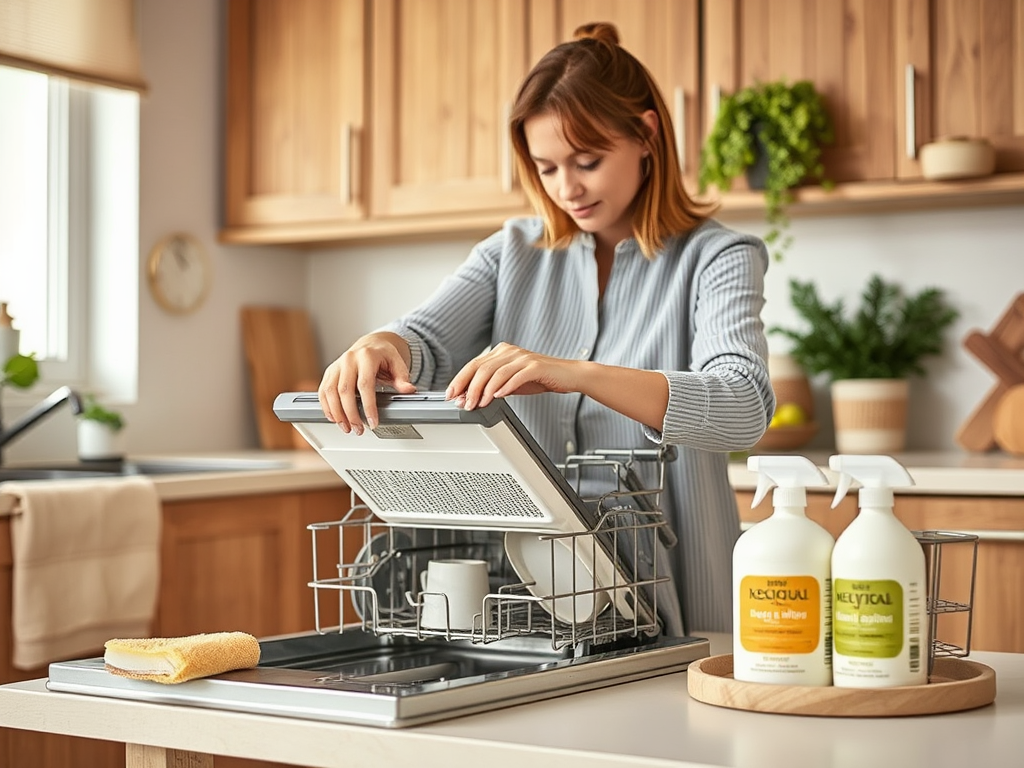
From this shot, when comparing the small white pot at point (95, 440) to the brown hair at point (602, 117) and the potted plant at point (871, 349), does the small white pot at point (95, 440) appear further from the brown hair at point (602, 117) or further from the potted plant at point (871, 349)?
the brown hair at point (602, 117)

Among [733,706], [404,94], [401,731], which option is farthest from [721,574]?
[404,94]

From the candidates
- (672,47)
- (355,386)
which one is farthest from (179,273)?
(355,386)

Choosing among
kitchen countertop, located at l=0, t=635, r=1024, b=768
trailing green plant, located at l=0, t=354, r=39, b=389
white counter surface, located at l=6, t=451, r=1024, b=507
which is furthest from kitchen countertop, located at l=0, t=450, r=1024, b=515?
kitchen countertop, located at l=0, t=635, r=1024, b=768

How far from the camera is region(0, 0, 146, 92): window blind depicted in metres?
3.01

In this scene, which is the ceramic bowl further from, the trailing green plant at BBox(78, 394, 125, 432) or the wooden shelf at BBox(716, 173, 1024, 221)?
the trailing green plant at BBox(78, 394, 125, 432)

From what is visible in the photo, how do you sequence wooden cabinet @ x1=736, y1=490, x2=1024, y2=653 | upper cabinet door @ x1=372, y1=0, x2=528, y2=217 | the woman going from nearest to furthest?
the woman < wooden cabinet @ x1=736, y1=490, x2=1024, y2=653 < upper cabinet door @ x1=372, y1=0, x2=528, y2=217

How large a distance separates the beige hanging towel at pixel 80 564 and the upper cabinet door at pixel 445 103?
1.12 metres

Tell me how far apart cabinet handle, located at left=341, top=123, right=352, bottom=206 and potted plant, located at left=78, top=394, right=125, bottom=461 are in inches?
30.7

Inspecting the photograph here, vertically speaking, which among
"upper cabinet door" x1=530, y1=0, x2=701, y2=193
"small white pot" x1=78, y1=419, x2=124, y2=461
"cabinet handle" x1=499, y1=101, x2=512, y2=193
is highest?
"upper cabinet door" x1=530, y1=0, x2=701, y2=193

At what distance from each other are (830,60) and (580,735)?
7.46 ft

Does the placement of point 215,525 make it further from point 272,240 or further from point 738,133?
point 738,133

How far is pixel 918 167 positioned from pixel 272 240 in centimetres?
161

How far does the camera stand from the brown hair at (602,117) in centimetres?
146

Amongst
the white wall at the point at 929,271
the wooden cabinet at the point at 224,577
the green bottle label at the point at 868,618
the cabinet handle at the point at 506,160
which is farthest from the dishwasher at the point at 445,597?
the white wall at the point at 929,271
